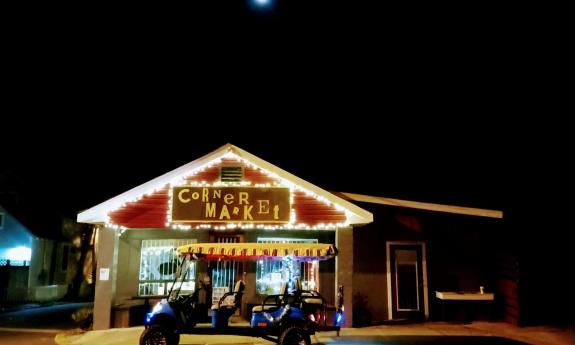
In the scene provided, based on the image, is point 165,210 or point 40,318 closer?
point 165,210

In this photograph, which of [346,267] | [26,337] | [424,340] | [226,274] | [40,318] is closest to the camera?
[424,340]

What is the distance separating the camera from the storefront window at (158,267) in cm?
1435

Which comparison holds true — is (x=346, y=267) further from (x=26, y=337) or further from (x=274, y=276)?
(x=26, y=337)

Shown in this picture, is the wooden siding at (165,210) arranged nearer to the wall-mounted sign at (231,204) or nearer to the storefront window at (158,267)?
the wall-mounted sign at (231,204)

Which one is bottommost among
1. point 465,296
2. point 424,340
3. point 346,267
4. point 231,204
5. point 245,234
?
point 424,340

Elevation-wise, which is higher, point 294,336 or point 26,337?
point 294,336

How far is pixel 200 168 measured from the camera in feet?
42.5

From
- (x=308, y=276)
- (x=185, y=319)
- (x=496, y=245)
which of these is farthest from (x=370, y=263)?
(x=185, y=319)

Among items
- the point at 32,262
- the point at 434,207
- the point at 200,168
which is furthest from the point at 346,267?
the point at 32,262

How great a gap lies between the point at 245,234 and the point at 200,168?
9.27 ft

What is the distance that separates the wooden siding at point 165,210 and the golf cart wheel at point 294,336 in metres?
3.91

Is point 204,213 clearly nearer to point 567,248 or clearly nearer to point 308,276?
point 308,276

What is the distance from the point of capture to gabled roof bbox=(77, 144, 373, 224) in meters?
12.6

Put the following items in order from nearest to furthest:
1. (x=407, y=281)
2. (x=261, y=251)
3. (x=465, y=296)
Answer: (x=261, y=251)
(x=465, y=296)
(x=407, y=281)
